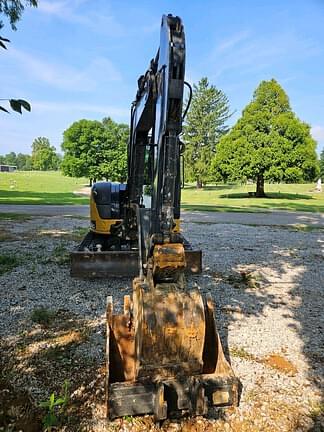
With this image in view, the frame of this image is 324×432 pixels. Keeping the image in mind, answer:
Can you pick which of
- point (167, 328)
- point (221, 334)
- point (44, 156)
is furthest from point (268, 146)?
point (44, 156)

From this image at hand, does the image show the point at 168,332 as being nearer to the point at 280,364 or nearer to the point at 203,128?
the point at 280,364

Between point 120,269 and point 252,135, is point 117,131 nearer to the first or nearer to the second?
point 252,135

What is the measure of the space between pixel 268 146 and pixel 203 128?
22.7m

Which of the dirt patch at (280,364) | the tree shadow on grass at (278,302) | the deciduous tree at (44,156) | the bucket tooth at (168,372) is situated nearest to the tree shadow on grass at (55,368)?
the bucket tooth at (168,372)

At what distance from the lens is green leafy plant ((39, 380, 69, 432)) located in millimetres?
2752

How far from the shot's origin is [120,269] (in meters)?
5.93

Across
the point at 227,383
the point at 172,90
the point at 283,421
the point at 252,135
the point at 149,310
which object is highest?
the point at 252,135

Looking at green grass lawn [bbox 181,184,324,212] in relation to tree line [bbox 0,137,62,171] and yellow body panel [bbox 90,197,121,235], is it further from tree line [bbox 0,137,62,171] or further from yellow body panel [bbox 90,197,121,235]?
tree line [bbox 0,137,62,171]

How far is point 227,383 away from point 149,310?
0.80m

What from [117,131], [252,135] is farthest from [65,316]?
[117,131]

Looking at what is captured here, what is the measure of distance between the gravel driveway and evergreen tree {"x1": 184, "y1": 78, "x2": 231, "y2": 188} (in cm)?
3961

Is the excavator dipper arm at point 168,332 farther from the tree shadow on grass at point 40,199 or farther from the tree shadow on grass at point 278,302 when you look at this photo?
the tree shadow on grass at point 40,199

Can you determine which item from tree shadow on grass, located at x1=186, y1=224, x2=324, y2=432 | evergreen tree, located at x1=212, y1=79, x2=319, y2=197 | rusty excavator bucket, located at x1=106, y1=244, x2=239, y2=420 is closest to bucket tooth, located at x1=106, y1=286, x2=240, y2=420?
rusty excavator bucket, located at x1=106, y1=244, x2=239, y2=420

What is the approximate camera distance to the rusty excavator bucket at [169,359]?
8.47 feet
